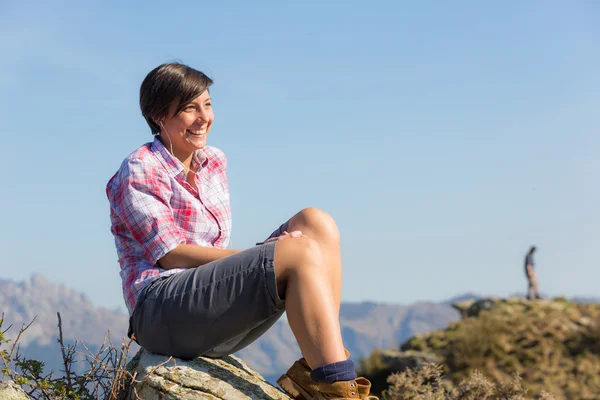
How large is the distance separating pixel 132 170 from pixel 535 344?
22946 mm

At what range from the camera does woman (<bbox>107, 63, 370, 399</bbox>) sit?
3109 mm

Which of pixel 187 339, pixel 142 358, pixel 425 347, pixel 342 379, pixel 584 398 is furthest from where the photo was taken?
pixel 425 347

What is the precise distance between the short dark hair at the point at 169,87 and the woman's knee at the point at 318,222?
0.86 metres

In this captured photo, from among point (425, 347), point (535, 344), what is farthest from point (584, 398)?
point (425, 347)

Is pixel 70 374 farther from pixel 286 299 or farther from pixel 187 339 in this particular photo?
pixel 286 299

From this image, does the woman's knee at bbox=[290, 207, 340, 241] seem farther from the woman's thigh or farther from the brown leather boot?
the brown leather boot

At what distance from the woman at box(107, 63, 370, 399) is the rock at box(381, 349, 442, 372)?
20363 mm

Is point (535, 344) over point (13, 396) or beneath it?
beneath

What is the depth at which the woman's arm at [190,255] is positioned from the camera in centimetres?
345

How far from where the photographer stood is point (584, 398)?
19906 mm

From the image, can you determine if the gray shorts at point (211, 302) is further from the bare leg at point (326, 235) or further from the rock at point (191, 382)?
the bare leg at point (326, 235)

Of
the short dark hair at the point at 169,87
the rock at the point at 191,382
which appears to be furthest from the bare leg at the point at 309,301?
the short dark hair at the point at 169,87

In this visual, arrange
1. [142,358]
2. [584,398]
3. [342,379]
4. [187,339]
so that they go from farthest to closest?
1. [584,398]
2. [142,358]
3. [187,339]
4. [342,379]

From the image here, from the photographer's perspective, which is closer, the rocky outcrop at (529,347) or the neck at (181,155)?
the neck at (181,155)
